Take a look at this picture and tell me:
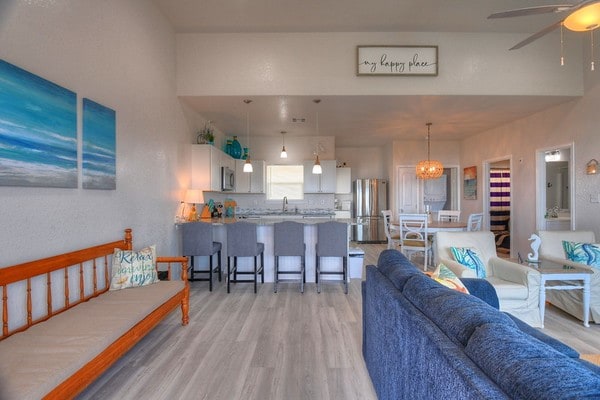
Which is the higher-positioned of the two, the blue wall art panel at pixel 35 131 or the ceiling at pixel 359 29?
the ceiling at pixel 359 29

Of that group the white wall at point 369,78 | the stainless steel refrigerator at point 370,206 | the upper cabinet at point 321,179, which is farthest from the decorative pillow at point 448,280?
the stainless steel refrigerator at point 370,206

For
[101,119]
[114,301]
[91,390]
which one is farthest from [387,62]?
[91,390]

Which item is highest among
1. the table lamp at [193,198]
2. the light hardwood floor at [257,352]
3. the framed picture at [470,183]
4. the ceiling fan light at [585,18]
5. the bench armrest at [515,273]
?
the ceiling fan light at [585,18]

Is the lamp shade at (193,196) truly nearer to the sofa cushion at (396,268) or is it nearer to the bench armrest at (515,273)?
the sofa cushion at (396,268)

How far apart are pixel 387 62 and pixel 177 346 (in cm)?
408

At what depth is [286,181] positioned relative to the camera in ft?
25.1

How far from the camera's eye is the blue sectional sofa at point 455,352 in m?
0.72

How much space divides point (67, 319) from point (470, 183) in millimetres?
7581

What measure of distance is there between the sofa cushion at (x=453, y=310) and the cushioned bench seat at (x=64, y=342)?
1.69m

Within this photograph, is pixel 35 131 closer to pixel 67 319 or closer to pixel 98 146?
pixel 98 146

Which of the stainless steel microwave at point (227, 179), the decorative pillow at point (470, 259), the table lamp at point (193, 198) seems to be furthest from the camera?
the stainless steel microwave at point (227, 179)

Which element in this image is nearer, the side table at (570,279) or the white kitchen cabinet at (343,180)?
the side table at (570,279)

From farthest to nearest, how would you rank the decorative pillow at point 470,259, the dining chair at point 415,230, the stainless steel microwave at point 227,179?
1. the stainless steel microwave at point 227,179
2. the dining chair at point 415,230
3. the decorative pillow at point 470,259

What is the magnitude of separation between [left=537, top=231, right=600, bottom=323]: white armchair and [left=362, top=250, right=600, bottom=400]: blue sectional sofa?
2.18 metres
